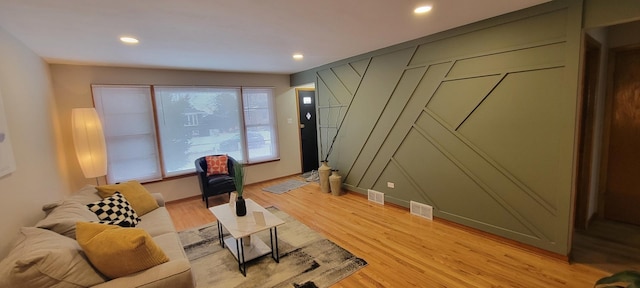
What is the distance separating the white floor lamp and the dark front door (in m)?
3.64

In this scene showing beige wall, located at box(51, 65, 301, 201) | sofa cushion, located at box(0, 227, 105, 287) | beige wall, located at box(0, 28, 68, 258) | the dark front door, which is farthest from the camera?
the dark front door

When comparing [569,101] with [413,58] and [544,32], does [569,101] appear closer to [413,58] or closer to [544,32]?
[544,32]

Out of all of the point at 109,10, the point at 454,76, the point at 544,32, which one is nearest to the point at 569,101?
the point at 544,32

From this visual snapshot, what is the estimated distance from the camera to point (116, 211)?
8.09ft

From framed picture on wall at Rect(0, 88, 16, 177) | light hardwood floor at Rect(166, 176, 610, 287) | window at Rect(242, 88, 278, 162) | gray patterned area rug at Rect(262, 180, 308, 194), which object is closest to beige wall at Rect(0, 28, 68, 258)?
framed picture on wall at Rect(0, 88, 16, 177)

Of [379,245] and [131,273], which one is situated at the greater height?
[131,273]

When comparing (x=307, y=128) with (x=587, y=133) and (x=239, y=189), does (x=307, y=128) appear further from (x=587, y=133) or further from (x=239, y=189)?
(x=587, y=133)

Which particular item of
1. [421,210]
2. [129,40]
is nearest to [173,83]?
[129,40]

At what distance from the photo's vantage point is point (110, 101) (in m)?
4.02

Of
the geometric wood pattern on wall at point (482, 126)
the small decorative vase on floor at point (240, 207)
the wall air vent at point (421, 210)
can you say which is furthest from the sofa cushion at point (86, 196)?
the wall air vent at point (421, 210)

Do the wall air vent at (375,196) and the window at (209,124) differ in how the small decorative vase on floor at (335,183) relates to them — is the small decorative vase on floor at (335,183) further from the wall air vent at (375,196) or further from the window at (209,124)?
the window at (209,124)

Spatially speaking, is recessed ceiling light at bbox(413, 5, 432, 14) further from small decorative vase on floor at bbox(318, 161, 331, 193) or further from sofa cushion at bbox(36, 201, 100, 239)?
sofa cushion at bbox(36, 201, 100, 239)

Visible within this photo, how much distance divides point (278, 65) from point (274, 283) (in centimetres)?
349

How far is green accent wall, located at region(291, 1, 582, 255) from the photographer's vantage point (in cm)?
233
